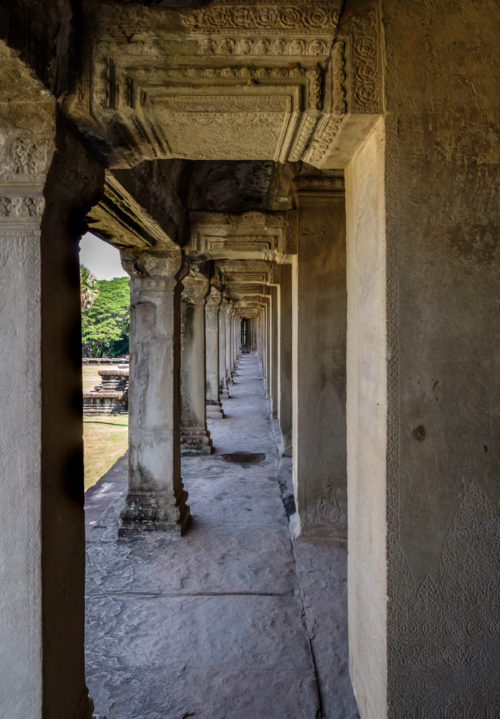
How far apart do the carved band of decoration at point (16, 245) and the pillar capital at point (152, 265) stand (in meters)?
3.04

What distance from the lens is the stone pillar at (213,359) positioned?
36.3ft

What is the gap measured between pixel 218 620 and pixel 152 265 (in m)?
3.45

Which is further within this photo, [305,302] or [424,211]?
[305,302]

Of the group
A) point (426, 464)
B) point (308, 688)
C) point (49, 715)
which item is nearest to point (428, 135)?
point (426, 464)

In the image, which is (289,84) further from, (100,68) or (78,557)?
(78,557)

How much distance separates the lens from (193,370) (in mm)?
7707

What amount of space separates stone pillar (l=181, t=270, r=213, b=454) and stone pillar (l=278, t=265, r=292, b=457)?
1395 millimetres

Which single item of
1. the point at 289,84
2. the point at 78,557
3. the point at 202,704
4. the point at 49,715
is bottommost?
the point at 202,704

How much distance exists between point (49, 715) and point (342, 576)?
2651 mm

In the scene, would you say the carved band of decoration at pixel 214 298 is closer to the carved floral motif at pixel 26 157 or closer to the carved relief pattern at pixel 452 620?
the carved floral motif at pixel 26 157

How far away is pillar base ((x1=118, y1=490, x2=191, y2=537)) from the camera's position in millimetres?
4723

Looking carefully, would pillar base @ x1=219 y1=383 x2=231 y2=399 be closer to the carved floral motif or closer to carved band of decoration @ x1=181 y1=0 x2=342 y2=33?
the carved floral motif

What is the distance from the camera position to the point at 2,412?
5.80 feet

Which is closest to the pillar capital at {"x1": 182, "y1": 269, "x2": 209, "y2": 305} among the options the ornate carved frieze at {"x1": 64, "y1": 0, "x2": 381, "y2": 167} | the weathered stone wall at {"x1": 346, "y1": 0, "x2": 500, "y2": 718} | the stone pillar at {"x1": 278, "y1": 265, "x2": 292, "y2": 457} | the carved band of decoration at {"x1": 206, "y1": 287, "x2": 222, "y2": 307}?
the stone pillar at {"x1": 278, "y1": 265, "x2": 292, "y2": 457}
